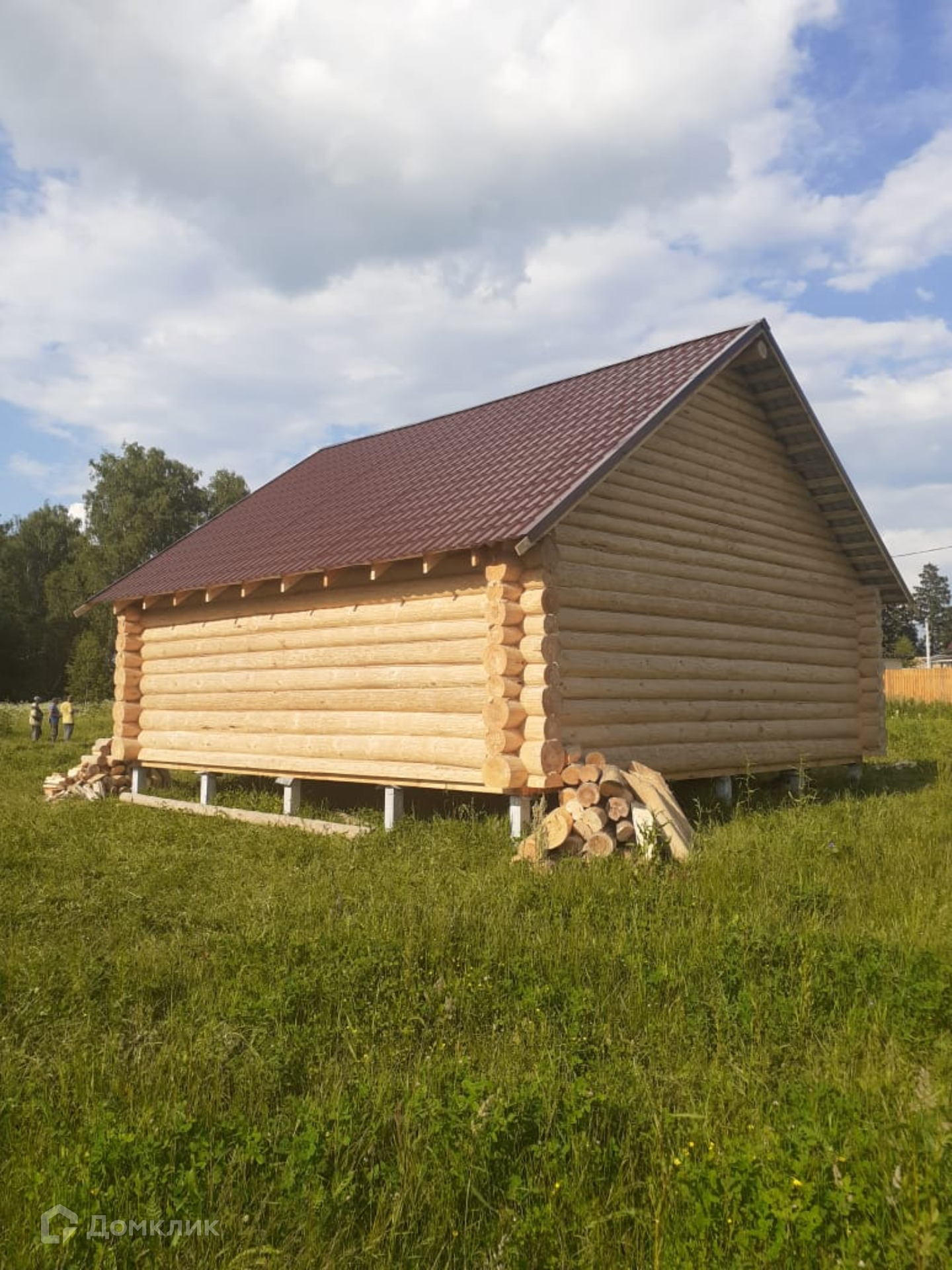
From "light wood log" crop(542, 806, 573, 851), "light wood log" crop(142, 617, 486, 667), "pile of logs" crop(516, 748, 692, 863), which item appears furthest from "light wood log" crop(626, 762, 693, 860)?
"light wood log" crop(142, 617, 486, 667)

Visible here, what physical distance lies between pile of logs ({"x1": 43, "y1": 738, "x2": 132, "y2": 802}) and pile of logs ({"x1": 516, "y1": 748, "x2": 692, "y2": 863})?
9597 mm

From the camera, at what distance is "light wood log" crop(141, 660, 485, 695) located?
1107cm

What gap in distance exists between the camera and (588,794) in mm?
9500

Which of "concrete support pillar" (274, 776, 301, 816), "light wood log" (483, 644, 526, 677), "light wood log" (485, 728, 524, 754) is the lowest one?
"concrete support pillar" (274, 776, 301, 816)

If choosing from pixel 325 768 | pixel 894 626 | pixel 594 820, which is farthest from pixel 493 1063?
pixel 894 626

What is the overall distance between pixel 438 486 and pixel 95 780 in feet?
26.0

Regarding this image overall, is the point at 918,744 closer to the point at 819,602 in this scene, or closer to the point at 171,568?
the point at 819,602

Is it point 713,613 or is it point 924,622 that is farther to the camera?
point 924,622

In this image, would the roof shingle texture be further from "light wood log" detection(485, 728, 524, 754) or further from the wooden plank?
the wooden plank

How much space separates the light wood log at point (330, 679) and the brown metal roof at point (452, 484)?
1.35 metres

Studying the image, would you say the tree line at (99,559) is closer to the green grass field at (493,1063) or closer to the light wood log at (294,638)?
the light wood log at (294,638)

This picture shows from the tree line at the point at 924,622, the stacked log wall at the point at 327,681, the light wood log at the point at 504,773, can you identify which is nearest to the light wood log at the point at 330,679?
the stacked log wall at the point at 327,681

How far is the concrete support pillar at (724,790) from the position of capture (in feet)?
42.7

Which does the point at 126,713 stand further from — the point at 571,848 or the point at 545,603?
the point at 571,848
